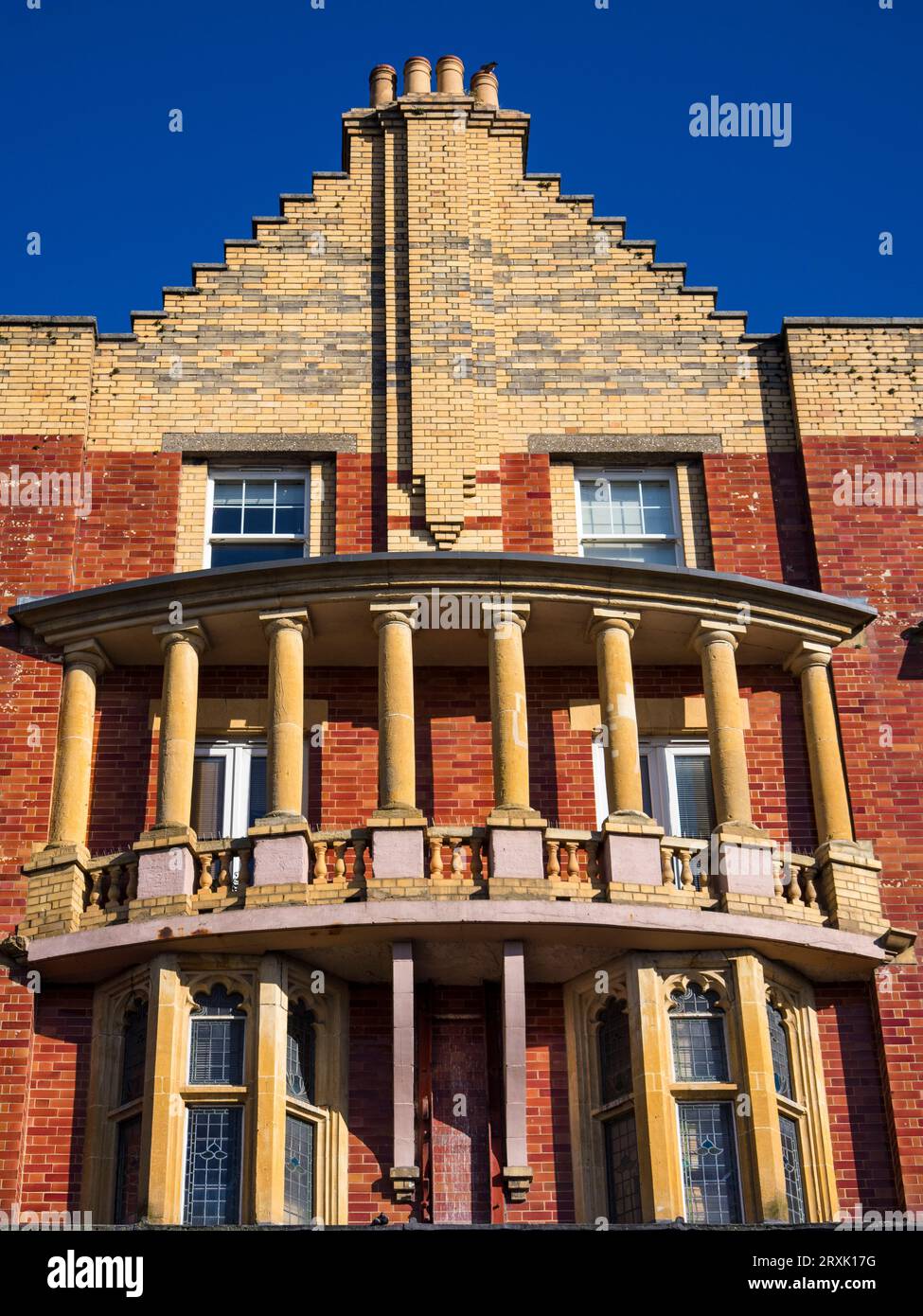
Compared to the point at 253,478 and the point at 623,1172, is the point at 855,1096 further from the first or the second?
the point at 253,478

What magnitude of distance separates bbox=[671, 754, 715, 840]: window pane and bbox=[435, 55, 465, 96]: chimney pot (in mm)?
8655

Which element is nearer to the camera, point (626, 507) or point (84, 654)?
point (84, 654)

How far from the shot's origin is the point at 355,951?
739 inches

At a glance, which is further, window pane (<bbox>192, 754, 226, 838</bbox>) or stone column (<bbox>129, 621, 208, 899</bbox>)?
window pane (<bbox>192, 754, 226, 838</bbox>)

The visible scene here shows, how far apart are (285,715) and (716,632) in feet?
13.9

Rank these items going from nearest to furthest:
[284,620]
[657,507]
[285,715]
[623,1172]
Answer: [623,1172], [285,715], [284,620], [657,507]

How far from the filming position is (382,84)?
24.6m

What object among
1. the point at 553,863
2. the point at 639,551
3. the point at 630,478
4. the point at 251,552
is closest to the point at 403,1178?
the point at 553,863

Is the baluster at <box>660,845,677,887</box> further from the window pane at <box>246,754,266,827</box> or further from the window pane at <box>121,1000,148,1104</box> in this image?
the window pane at <box>121,1000,148,1104</box>

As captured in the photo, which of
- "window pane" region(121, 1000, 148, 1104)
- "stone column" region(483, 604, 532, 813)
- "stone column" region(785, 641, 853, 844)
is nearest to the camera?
"window pane" region(121, 1000, 148, 1104)

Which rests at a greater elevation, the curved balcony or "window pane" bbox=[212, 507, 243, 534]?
"window pane" bbox=[212, 507, 243, 534]

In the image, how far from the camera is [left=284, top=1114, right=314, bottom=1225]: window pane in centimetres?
1800

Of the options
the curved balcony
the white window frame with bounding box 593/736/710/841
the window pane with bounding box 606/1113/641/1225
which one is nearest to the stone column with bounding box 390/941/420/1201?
the curved balcony

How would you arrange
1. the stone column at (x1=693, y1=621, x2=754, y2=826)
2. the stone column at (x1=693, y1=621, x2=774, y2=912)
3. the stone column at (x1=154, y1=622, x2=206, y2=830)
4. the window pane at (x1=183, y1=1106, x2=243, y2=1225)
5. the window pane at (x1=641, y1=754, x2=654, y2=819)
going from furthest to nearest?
the window pane at (x1=641, y1=754, x2=654, y2=819) → the stone column at (x1=693, y1=621, x2=754, y2=826) → the stone column at (x1=154, y1=622, x2=206, y2=830) → the stone column at (x1=693, y1=621, x2=774, y2=912) → the window pane at (x1=183, y1=1106, x2=243, y2=1225)
